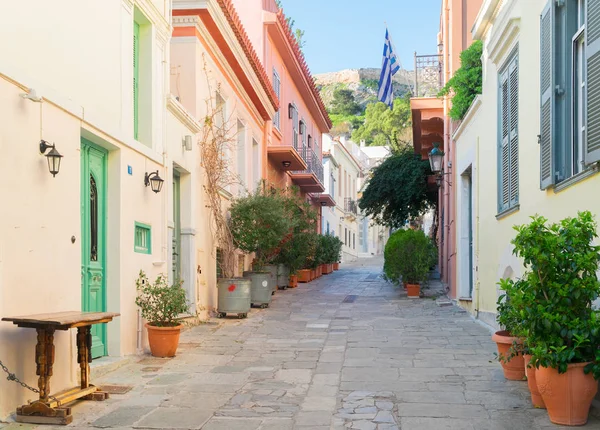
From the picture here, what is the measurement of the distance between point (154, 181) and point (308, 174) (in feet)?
49.2

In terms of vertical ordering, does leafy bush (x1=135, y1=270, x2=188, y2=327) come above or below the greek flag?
below

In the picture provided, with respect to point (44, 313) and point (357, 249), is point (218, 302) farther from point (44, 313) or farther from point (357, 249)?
point (357, 249)

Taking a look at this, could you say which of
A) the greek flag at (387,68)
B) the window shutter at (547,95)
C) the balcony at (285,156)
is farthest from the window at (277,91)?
the window shutter at (547,95)

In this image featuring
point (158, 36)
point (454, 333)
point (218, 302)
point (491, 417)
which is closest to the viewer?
point (491, 417)

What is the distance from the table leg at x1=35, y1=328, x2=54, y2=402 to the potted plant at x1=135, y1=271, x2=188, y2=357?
285 cm

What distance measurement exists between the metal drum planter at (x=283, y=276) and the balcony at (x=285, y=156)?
3.26 meters

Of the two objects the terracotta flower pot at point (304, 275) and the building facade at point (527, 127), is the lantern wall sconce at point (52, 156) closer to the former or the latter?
the building facade at point (527, 127)

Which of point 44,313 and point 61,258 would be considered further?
point 61,258

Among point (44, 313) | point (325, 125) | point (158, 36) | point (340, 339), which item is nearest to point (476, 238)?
point (340, 339)

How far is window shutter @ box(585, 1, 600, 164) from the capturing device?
17.3 feet

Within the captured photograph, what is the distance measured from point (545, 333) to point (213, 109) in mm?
8650

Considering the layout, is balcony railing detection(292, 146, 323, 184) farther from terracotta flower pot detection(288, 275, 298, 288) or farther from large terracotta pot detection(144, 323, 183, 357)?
large terracotta pot detection(144, 323, 183, 357)

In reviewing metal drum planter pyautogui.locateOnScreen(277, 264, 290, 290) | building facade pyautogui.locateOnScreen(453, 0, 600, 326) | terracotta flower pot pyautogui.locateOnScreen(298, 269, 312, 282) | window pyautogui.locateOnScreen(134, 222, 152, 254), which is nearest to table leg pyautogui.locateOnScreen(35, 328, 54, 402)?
window pyautogui.locateOnScreen(134, 222, 152, 254)

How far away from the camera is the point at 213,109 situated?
12500mm
